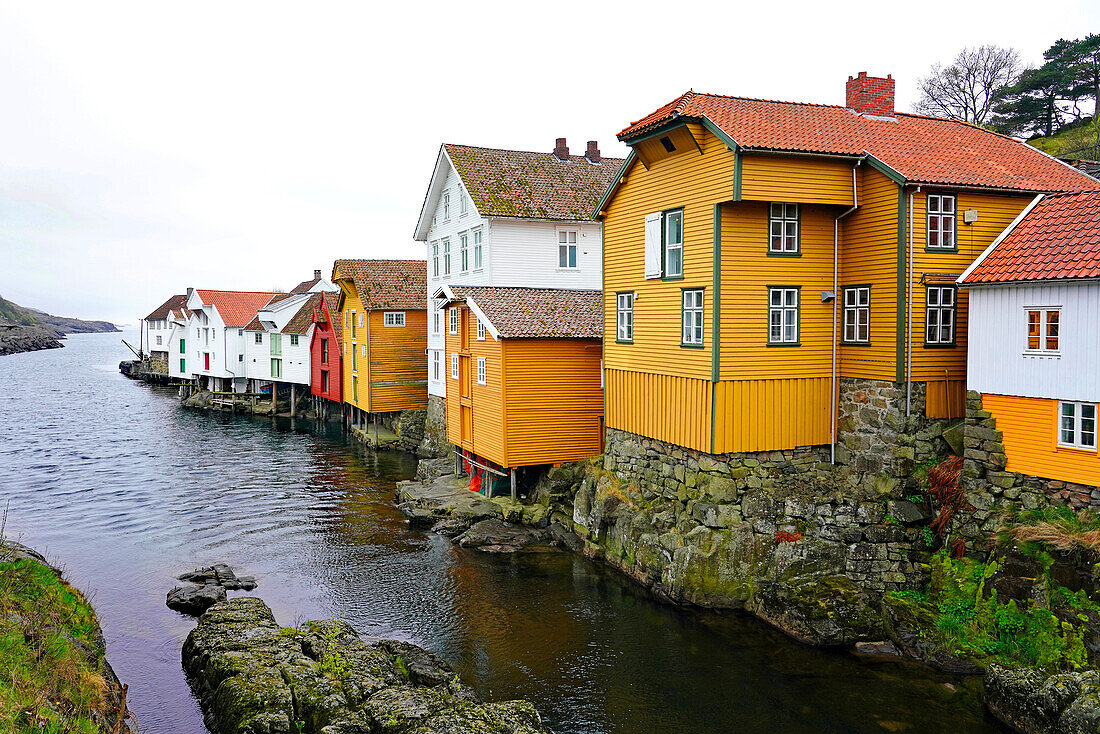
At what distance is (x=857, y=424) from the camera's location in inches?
763

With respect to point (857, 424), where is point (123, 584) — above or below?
below

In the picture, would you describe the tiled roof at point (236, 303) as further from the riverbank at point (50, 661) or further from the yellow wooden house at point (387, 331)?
the riverbank at point (50, 661)

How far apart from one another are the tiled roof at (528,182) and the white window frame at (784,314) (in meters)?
15.0

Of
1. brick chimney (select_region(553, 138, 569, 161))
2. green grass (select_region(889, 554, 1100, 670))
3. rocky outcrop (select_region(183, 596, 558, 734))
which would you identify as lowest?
rocky outcrop (select_region(183, 596, 558, 734))

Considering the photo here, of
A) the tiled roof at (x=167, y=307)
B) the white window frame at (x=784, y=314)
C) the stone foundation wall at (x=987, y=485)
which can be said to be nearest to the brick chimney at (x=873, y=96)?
the white window frame at (x=784, y=314)

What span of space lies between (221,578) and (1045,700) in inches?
762

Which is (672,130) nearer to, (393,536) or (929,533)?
(929,533)

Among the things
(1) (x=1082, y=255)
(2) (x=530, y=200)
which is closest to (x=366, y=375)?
(2) (x=530, y=200)

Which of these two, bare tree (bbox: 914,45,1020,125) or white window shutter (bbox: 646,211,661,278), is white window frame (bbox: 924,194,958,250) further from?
bare tree (bbox: 914,45,1020,125)

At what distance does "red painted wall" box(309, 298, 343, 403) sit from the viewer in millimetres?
51062

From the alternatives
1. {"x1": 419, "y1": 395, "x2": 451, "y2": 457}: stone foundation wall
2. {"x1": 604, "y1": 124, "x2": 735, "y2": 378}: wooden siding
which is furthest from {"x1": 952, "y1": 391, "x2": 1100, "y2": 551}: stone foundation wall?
{"x1": 419, "y1": 395, "x2": 451, "y2": 457}: stone foundation wall

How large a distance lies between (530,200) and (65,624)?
23510 millimetres

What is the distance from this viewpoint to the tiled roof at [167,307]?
310 ft

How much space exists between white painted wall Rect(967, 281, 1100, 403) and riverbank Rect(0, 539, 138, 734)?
17.5 metres
